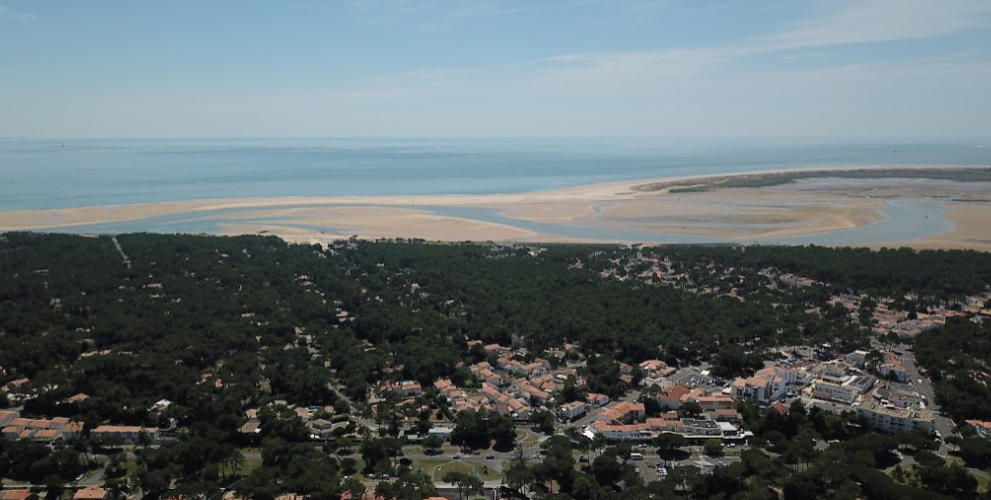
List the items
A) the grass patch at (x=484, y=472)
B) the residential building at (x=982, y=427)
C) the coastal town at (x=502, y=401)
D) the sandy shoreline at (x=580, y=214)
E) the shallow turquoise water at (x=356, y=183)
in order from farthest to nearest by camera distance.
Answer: the shallow turquoise water at (x=356, y=183)
the sandy shoreline at (x=580, y=214)
the residential building at (x=982, y=427)
the coastal town at (x=502, y=401)
the grass patch at (x=484, y=472)

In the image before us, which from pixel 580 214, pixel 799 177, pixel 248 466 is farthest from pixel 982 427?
pixel 799 177

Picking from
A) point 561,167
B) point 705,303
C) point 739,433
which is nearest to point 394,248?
point 705,303

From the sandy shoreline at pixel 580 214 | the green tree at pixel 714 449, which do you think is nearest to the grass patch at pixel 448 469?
the green tree at pixel 714 449

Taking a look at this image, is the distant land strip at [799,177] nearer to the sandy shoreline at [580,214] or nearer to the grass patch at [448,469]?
the sandy shoreline at [580,214]

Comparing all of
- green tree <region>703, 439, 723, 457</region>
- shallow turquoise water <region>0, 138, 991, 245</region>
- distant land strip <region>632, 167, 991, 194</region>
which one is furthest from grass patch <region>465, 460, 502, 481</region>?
distant land strip <region>632, 167, 991, 194</region>

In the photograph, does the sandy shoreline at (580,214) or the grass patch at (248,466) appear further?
the sandy shoreline at (580,214)

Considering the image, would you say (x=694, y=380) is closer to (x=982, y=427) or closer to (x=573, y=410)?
(x=573, y=410)
